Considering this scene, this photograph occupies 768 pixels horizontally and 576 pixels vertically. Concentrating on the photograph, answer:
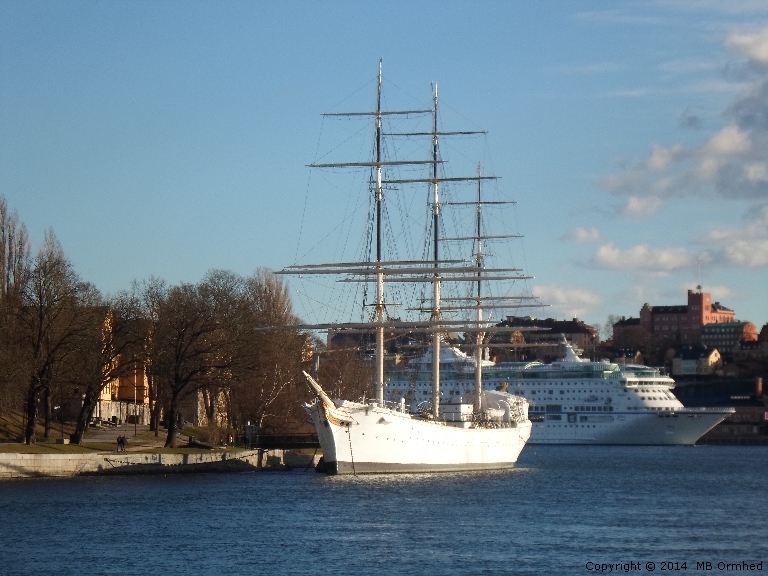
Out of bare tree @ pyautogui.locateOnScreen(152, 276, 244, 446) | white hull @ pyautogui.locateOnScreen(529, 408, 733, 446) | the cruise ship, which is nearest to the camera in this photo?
bare tree @ pyautogui.locateOnScreen(152, 276, 244, 446)

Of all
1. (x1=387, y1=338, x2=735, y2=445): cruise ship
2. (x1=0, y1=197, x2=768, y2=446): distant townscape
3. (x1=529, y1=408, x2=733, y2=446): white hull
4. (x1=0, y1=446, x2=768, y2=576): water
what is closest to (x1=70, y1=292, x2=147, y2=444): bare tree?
(x1=0, y1=197, x2=768, y2=446): distant townscape

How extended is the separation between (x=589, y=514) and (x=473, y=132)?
36.0m

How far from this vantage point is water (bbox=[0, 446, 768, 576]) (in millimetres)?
35656

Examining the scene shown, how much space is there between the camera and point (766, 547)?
38344 mm

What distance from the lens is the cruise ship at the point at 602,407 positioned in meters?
139

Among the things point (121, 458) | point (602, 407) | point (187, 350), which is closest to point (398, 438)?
point (121, 458)

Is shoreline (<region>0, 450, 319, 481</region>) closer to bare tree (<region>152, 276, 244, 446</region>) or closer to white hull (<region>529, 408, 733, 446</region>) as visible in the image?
bare tree (<region>152, 276, 244, 446</region>)

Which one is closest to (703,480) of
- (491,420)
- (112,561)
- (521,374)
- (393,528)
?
(491,420)

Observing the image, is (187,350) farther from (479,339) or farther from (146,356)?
(479,339)

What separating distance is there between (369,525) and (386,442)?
72.5 ft

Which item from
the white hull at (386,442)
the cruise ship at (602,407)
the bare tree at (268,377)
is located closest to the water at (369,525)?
the white hull at (386,442)

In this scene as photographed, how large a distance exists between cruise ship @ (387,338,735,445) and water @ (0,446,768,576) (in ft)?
237

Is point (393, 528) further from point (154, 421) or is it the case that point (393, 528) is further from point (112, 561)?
point (154, 421)

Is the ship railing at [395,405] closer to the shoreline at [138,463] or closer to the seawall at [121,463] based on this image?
the shoreline at [138,463]
